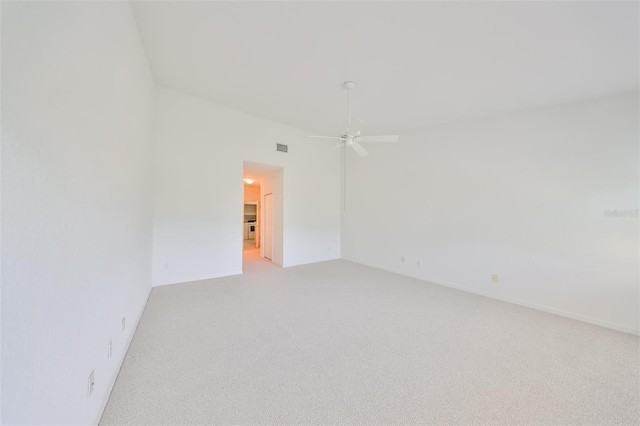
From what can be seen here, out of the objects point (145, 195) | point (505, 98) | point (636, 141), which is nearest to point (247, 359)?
point (145, 195)

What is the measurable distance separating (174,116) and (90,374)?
150 inches

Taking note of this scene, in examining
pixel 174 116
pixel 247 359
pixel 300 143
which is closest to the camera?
pixel 247 359

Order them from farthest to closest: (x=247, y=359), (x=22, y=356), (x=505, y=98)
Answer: (x=505, y=98)
(x=247, y=359)
(x=22, y=356)

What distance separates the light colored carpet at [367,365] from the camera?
151 cm

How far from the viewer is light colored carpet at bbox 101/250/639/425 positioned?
4.95ft

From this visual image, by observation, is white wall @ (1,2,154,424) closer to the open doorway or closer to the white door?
the open doorway

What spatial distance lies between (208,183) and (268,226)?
7.34 ft

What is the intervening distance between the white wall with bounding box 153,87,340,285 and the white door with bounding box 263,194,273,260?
80 cm

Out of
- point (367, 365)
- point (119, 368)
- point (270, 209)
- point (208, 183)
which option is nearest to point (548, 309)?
point (367, 365)

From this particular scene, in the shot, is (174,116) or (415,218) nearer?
(174,116)

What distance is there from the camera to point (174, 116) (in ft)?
12.6

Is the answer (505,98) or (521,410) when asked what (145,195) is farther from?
(505,98)

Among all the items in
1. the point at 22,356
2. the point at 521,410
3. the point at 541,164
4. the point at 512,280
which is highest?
the point at 541,164

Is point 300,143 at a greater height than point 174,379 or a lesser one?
greater
